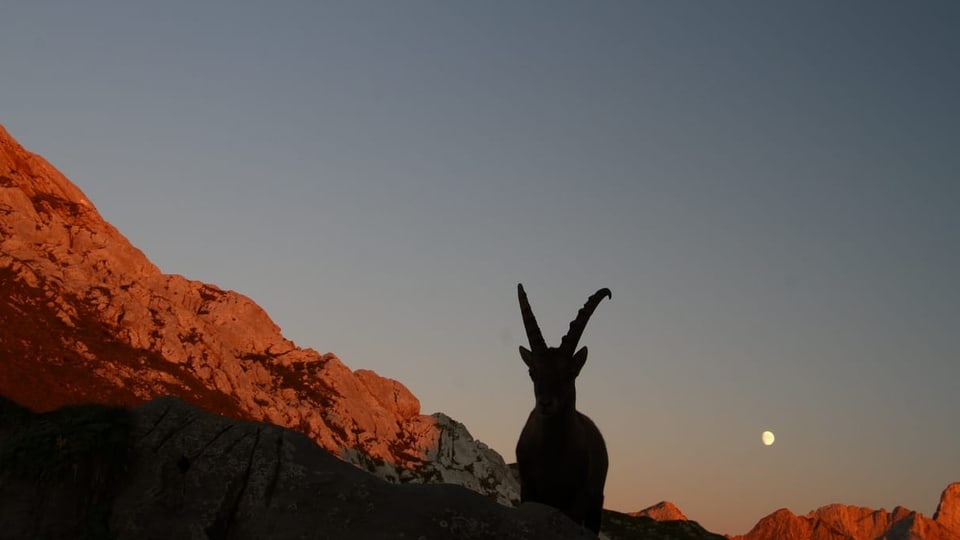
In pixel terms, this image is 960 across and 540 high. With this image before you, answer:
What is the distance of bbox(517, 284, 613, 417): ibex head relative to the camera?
17.1 meters

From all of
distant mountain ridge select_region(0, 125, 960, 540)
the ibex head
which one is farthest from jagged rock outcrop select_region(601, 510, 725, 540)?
the ibex head

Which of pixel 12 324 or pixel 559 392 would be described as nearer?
pixel 559 392

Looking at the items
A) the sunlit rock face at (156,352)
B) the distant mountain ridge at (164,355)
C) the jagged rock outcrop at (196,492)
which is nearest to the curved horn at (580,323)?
the jagged rock outcrop at (196,492)

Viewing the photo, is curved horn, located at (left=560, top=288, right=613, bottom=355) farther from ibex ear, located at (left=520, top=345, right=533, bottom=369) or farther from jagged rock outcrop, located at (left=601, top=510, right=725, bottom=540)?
jagged rock outcrop, located at (left=601, top=510, right=725, bottom=540)

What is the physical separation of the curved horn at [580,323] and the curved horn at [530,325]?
487 mm

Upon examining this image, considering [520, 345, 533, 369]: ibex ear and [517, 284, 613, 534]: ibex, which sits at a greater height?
[520, 345, 533, 369]: ibex ear

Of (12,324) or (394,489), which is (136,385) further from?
(394,489)

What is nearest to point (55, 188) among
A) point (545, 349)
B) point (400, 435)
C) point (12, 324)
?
point (12, 324)

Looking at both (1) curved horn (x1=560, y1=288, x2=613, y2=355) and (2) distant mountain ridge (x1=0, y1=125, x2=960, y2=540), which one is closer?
(1) curved horn (x1=560, y1=288, x2=613, y2=355)

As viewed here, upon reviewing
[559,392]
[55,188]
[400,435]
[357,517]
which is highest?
[55,188]

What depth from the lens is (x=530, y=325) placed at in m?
18.8

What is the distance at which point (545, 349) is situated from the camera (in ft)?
58.2

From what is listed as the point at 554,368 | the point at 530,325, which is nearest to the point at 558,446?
the point at 554,368

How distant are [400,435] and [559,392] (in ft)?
387
